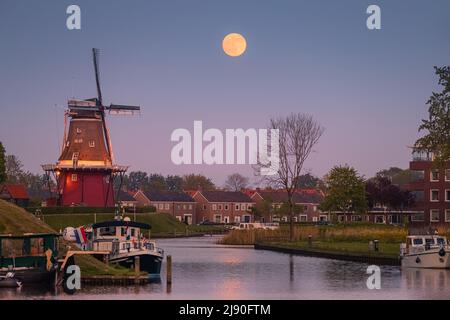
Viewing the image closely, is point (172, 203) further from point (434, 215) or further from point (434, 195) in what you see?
point (434, 215)

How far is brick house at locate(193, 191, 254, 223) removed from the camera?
180625 mm

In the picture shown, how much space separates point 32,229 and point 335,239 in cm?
4136

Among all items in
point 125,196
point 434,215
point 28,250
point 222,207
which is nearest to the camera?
point 28,250

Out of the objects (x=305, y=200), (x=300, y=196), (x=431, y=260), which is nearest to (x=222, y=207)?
(x=300, y=196)

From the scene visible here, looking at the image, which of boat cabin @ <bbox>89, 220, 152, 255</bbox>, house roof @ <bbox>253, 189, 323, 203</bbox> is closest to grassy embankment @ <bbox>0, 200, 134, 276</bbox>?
boat cabin @ <bbox>89, 220, 152, 255</bbox>

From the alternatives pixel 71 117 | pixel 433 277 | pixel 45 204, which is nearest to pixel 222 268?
pixel 433 277

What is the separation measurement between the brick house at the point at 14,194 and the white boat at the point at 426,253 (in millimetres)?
86006

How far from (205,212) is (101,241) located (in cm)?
12735

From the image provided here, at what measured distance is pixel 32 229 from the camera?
5019cm

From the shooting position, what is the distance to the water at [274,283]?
1615 inches

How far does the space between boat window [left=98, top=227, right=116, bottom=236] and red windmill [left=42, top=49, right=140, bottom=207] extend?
51521mm

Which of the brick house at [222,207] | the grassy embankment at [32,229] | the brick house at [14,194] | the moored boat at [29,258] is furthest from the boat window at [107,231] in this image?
the brick house at [222,207]
